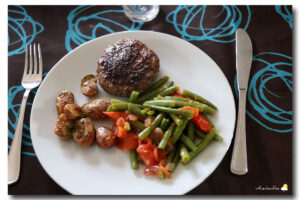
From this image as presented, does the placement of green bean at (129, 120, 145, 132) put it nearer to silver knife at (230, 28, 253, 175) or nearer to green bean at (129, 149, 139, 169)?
green bean at (129, 149, 139, 169)

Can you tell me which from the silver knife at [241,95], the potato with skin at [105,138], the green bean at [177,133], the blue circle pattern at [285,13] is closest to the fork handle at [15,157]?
the potato with skin at [105,138]

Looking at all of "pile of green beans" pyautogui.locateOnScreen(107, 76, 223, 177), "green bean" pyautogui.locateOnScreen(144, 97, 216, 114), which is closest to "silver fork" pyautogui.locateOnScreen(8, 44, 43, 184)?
"pile of green beans" pyautogui.locateOnScreen(107, 76, 223, 177)

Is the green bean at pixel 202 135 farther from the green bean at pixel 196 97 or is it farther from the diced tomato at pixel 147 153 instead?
the diced tomato at pixel 147 153

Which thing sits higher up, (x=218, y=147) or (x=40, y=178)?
(x=218, y=147)

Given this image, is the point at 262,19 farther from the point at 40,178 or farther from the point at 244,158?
the point at 40,178

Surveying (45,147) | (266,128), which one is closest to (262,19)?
Answer: (266,128)

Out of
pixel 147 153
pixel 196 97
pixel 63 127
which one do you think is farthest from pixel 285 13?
pixel 63 127
